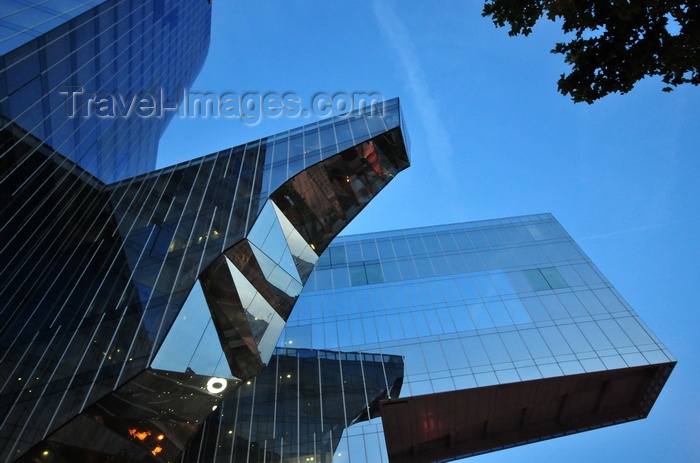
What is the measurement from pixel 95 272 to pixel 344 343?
50.3 feet

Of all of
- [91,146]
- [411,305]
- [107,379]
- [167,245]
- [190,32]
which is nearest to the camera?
[107,379]

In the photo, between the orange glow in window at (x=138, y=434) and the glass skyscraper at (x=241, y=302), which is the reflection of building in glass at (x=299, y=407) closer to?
the glass skyscraper at (x=241, y=302)

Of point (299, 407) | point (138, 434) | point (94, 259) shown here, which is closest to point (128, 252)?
point (94, 259)

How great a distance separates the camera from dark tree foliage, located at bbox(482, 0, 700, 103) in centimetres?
733

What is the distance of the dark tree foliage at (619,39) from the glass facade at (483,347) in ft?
63.3

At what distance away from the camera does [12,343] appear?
15156mm

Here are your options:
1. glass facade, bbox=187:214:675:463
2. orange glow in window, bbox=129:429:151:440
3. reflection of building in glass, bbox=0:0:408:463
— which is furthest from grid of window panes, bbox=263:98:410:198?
glass facade, bbox=187:214:675:463

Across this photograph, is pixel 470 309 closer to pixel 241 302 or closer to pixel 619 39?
pixel 241 302

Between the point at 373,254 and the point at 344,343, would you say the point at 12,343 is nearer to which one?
the point at 344,343

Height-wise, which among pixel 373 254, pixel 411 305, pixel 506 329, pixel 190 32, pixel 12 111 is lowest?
pixel 12 111

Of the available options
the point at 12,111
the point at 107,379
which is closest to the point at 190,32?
the point at 12,111

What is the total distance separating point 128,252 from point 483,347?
20.8m

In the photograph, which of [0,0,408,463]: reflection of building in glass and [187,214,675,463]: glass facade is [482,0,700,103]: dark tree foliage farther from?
[187,214,675,463]: glass facade

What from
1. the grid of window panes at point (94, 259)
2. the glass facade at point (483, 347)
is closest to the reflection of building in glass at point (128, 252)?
the grid of window panes at point (94, 259)
